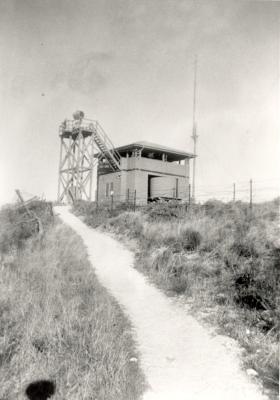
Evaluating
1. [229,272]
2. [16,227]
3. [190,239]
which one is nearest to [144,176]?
[16,227]

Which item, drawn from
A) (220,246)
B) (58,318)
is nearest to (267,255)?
(220,246)

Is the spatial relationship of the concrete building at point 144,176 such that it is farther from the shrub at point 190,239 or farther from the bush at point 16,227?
the shrub at point 190,239

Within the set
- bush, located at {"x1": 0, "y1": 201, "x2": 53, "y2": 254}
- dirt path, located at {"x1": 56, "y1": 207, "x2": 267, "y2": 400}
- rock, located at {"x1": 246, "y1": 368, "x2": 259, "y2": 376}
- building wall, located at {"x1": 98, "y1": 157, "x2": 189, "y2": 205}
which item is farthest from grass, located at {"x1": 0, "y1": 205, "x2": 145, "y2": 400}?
building wall, located at {"x1": 98, "y1": 157, "x2": 189, "y2": 205}

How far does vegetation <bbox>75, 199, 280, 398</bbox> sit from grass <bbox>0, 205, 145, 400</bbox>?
1.77 meters

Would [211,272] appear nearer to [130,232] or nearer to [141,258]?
[141,258]

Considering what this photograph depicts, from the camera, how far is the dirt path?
348cm

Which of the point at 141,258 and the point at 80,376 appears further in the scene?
the point at 141,258

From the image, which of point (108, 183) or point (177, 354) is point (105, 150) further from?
point (177, 354)

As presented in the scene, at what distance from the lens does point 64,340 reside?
13.3 feet

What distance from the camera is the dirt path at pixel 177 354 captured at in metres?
3.48

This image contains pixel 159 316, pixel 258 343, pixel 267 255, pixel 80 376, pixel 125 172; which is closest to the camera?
pixel 80 376

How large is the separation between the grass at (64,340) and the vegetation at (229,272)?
5.82 feet

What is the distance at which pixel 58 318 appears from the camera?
4840mm

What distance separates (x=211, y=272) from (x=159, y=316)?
7.52 ft
